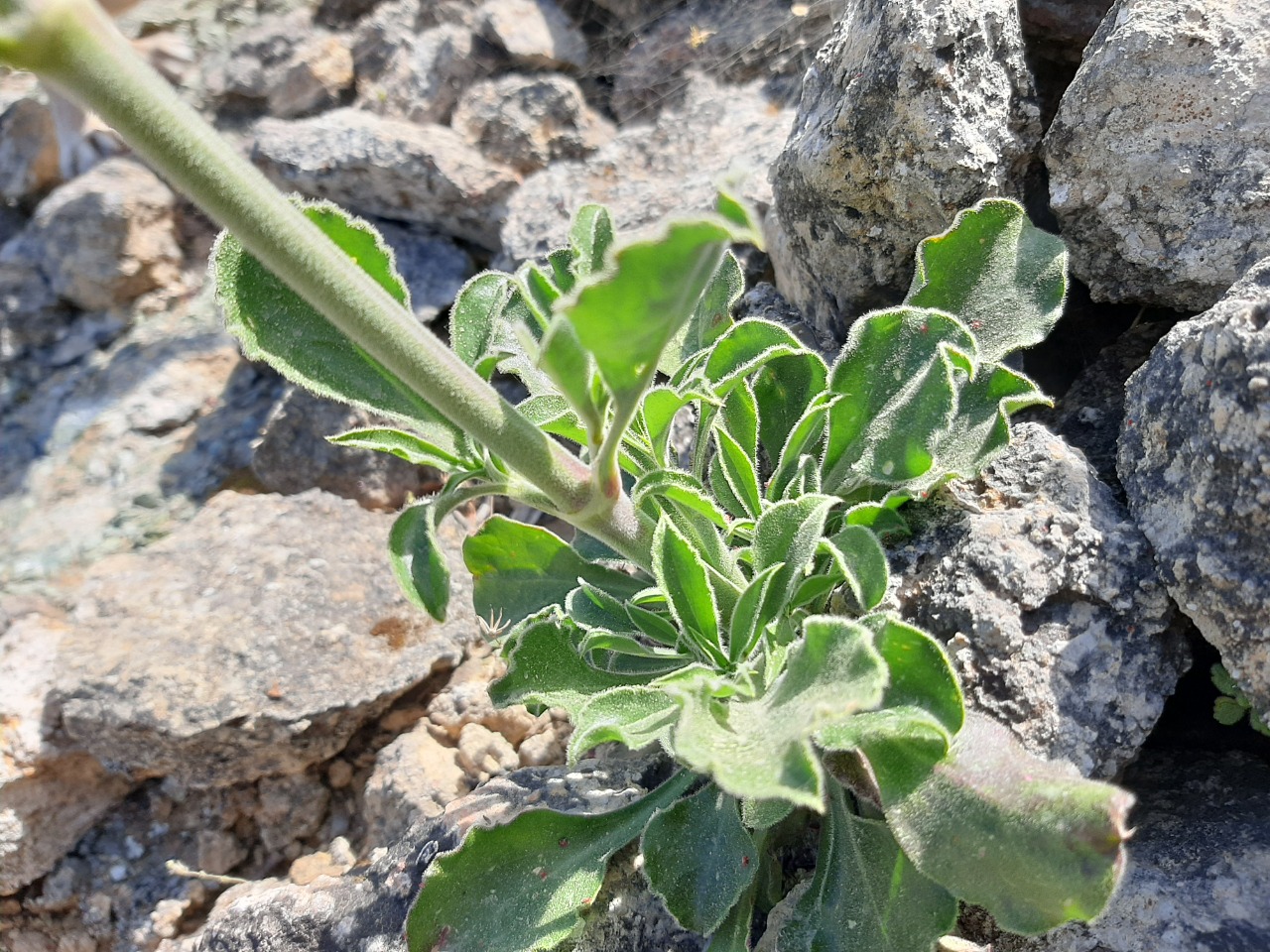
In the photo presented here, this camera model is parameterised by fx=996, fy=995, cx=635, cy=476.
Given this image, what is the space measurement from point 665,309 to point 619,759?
137 centimetres

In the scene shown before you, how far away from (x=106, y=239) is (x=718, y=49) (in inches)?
109

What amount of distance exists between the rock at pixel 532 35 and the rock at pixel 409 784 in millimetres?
2843

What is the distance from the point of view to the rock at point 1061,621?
173 cm

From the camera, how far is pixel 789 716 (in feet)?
4.63

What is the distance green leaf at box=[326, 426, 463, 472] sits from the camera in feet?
6.49

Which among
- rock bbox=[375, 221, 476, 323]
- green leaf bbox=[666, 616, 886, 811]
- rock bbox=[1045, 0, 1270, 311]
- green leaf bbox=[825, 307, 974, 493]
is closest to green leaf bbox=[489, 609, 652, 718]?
green leaf bbox=[666, 616, 886, 811]

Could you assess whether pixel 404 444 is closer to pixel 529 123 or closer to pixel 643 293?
pixel 643 293

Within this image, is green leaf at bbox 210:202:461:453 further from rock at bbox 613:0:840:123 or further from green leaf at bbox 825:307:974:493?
rock at bbox 613:0:840:123

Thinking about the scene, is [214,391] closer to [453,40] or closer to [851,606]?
[453,40]

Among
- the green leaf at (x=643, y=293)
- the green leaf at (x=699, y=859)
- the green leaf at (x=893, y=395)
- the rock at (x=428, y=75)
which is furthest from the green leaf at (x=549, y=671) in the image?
the rock at (x=428, y=75)

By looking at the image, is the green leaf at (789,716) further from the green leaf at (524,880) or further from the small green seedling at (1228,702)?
the small green seedling at (1228,702)

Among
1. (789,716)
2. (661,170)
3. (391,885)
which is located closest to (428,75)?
(661,170)

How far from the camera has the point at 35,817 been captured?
2.84m

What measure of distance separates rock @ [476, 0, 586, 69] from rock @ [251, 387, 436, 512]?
70.3 inches
